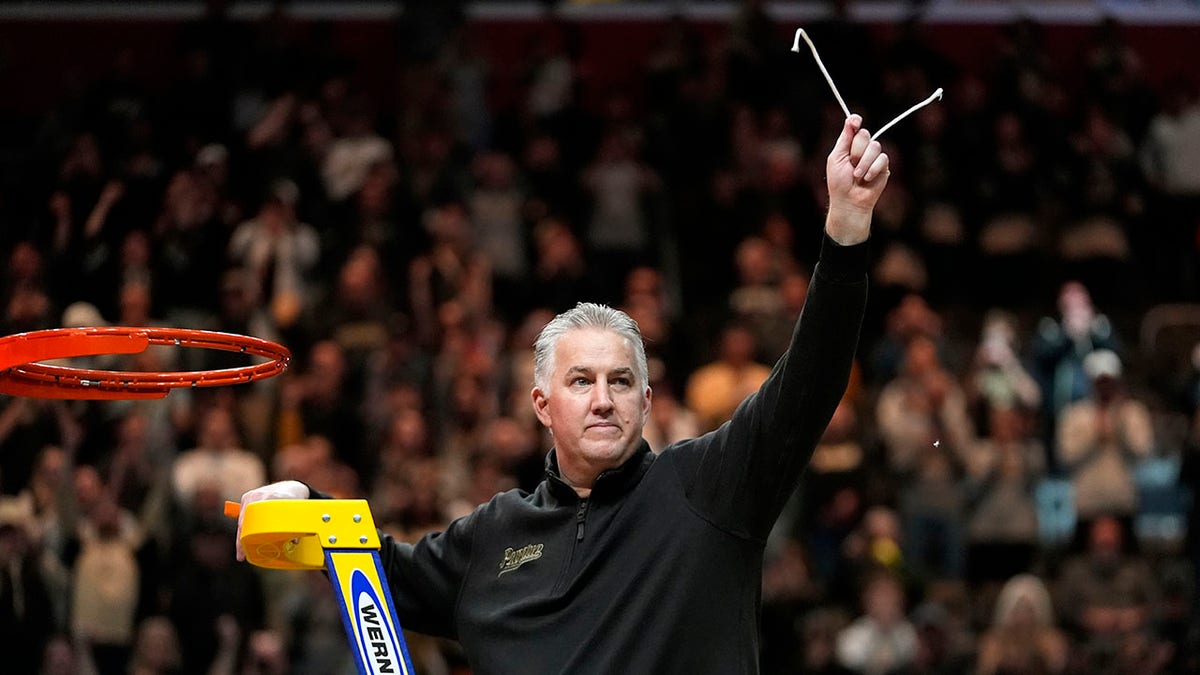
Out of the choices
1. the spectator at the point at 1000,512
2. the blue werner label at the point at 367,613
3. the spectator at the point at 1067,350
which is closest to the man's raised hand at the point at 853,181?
the blue werner label at the point at 367,613

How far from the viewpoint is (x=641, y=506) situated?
4809mm

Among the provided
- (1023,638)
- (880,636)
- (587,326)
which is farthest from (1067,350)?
(587,326)

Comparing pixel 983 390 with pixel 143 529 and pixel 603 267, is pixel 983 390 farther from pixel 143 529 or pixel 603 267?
pixel 143 529

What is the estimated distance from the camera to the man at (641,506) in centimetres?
440

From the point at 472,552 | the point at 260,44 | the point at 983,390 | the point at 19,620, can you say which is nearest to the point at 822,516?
the point at 983,390

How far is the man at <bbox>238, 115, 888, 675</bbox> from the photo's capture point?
440 centimetres

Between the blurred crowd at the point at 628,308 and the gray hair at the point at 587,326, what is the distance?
515 centimetres

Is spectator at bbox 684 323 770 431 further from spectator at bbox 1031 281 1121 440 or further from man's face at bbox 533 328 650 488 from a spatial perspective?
man's face at bbox 533 328 650 488

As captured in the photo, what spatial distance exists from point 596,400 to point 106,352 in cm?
158

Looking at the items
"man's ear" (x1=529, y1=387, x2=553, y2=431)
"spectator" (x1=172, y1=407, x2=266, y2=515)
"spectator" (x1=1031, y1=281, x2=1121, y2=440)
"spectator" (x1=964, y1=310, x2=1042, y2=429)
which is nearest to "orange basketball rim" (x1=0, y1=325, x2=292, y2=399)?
"man's ear" (x1=529, y1=387, x2=553, y2=431)

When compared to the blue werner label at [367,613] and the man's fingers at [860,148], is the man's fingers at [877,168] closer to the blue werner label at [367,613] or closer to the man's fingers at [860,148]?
the man's fingers at [860,148]

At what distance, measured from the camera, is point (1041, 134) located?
1744cm

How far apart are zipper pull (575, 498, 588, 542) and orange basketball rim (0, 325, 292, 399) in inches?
45.6

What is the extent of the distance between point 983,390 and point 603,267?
3385mm
